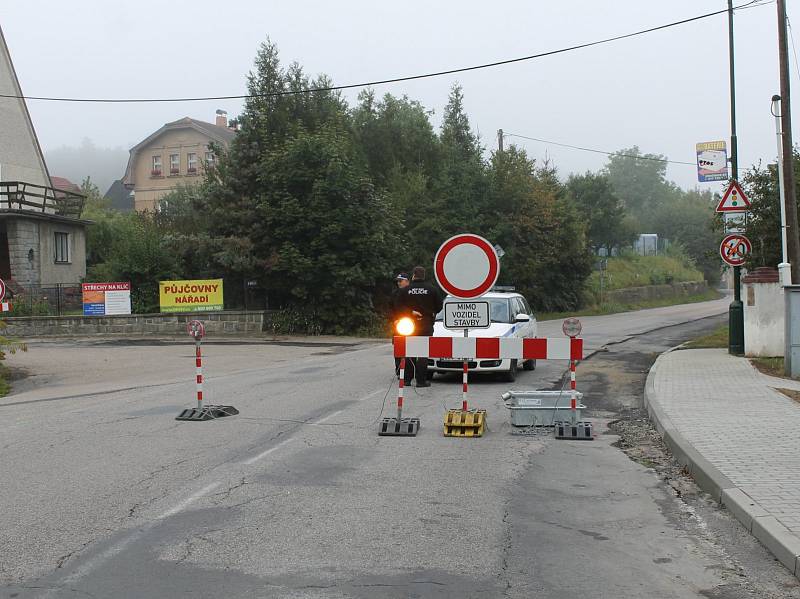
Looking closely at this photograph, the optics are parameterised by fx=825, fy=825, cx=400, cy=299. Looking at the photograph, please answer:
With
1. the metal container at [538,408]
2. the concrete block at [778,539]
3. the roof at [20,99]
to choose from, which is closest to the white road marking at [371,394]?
the metal container at [538,408]

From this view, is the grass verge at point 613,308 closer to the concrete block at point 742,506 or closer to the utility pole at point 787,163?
the utility pole at point 787,163

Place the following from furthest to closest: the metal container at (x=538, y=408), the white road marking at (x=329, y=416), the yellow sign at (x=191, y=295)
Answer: the yellow sign at (x=191, y=295) → the white road marking at (x=329, y=416) → the metal container at (x=538, y=408)

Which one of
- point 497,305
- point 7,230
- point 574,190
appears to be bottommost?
point 497,305

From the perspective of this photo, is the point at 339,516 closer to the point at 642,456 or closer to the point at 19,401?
the point at 642,456

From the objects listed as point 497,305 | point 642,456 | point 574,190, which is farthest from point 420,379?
point 574,190

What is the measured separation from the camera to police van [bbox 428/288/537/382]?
13898mm

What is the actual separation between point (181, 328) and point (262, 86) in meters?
10.7

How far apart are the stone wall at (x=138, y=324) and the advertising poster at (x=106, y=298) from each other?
24 centimetres

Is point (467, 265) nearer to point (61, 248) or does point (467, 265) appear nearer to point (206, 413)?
point (206, 413)

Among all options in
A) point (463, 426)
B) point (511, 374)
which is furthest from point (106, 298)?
point (463, 426)

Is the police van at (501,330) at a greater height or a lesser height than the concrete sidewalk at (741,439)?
greater

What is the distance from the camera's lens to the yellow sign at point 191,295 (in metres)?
28.5

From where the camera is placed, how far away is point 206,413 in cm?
1070

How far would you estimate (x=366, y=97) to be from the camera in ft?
149
